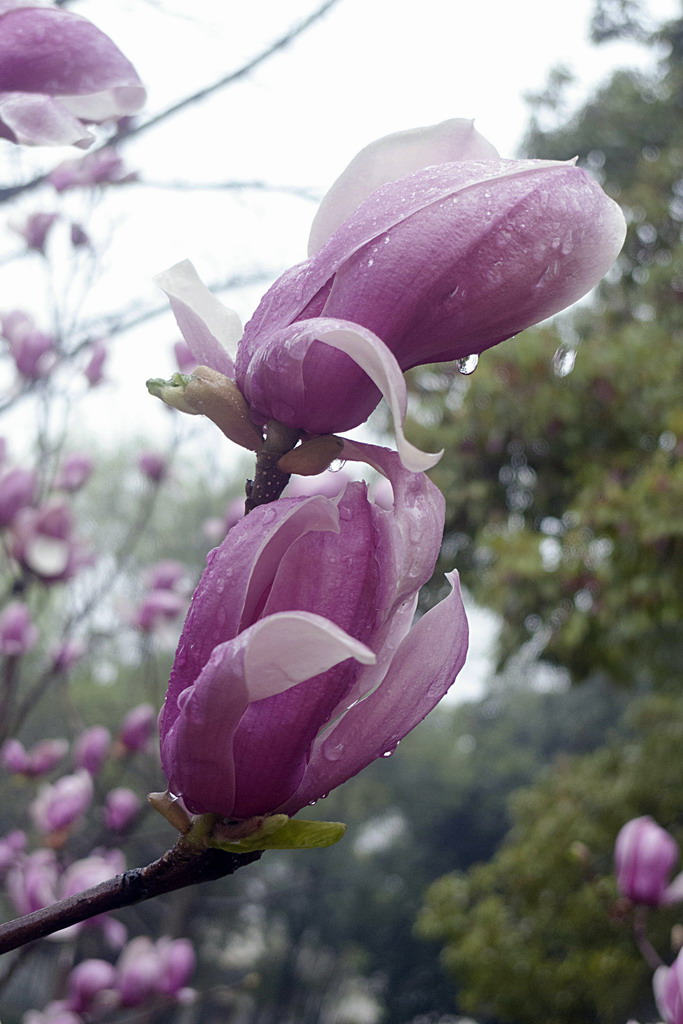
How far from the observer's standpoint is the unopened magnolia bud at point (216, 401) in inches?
10.9

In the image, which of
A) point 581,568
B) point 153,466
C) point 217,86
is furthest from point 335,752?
point 581,568

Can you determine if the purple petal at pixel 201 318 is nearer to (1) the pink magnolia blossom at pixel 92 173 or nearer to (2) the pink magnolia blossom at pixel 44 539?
(2) the pink magnolia blossom at pixel 44 539

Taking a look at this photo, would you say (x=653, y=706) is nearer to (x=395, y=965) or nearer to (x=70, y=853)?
(x=70, y=853)

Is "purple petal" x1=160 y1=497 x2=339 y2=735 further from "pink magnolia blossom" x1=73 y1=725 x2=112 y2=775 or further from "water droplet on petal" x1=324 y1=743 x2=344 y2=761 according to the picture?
"pink magnolia blossom" x1=73 y1=725 x2=112 y2=775

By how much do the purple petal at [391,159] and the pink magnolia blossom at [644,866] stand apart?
113cm

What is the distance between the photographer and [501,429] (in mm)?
2838

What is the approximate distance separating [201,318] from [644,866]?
1197 millimetres

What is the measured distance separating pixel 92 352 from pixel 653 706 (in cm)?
366

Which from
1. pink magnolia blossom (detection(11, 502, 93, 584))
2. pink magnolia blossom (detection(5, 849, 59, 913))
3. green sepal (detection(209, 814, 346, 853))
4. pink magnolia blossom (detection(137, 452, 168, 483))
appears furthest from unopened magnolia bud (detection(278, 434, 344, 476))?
pink magnolia blossom (detection(137, 452, 168, 483))

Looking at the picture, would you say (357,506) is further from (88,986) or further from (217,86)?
(88,986)

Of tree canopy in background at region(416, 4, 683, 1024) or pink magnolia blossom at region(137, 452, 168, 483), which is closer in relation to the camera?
pink magnolia blossom at region(137, 452, 168, 483)

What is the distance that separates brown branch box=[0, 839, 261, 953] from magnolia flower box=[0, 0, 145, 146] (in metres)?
0.26

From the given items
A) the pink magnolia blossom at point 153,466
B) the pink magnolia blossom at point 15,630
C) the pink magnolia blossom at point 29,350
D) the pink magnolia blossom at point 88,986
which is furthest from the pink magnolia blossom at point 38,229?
the pink magnolia blossom at point 88,986

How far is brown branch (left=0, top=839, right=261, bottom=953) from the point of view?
0.80ft
